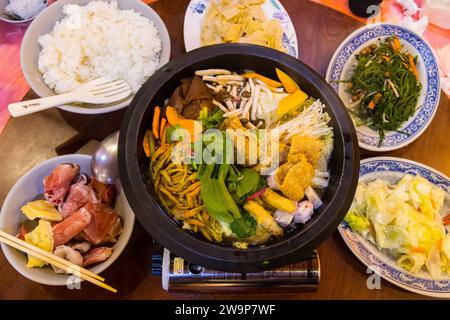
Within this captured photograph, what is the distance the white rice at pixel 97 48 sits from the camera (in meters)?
1.97

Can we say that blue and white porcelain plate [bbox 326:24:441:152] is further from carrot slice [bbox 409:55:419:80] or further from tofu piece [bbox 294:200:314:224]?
tofu piece [bbox 294:200:314:224]

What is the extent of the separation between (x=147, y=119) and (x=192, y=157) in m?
0.25

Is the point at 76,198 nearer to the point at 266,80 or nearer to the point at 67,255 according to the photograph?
the point at 67,255

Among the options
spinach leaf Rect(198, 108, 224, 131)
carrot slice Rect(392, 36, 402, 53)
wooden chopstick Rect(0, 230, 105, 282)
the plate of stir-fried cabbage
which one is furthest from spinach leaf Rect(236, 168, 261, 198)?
carrot slice Rect(392, 36, 402, 53)

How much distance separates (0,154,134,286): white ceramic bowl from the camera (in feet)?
5.13

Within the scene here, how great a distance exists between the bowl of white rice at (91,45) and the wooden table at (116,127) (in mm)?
150

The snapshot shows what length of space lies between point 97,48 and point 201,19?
1.81ft

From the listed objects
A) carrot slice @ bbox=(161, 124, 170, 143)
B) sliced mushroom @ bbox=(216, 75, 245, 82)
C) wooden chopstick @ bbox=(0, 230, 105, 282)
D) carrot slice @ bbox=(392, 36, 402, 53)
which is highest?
carrot slice @ bbox=(392, 36, 402, 53)

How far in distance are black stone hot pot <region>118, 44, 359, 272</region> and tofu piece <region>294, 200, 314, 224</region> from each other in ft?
0.07

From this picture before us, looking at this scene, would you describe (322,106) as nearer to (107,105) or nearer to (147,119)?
(147,119)

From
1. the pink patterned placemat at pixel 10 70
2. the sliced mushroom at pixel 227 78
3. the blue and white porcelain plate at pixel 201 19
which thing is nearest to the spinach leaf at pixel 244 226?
the sliced mushroom at pixel 227 78

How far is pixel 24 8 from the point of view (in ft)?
7.19

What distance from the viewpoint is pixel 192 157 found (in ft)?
5.05

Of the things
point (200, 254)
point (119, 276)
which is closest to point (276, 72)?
point (200, 254)
